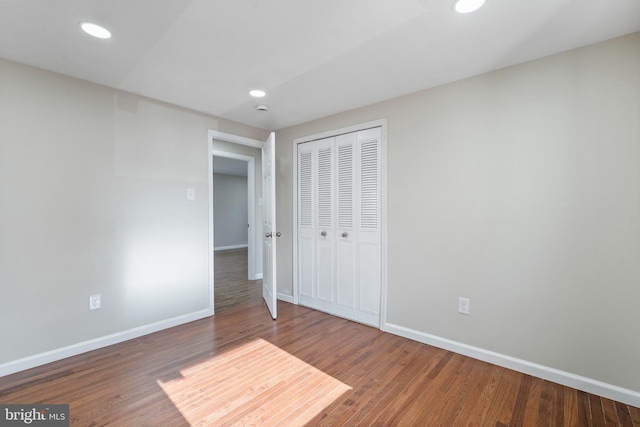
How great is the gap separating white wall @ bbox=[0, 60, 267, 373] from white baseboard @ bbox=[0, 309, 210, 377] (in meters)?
0.03

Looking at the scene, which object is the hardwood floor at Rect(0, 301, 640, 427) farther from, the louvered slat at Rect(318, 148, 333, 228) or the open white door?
the louvered slat at Rect(318, 148, 333, 228)

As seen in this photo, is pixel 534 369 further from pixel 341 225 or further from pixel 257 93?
pixel 257 93

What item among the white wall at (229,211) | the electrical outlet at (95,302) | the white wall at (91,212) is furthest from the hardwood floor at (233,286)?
the white wall at (229,211)

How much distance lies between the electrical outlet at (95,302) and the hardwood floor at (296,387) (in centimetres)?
39

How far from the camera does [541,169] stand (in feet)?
6.77

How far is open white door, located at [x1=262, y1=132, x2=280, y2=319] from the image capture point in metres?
3.16

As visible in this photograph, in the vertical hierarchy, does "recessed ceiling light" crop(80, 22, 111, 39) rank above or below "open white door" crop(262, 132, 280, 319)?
above

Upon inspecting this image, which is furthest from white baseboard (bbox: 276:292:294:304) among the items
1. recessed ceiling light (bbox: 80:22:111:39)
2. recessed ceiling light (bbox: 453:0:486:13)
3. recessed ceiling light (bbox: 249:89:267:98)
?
recessed ceiling light (bbox: 453:0:486:13)

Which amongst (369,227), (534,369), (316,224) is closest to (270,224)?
(316,224)

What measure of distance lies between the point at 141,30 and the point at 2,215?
173cm

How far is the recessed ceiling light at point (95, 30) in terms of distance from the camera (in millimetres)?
1704

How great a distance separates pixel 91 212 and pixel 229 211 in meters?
6.51

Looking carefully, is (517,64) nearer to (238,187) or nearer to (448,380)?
(448,380)

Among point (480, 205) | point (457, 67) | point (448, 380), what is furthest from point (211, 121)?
point (448, 380)
